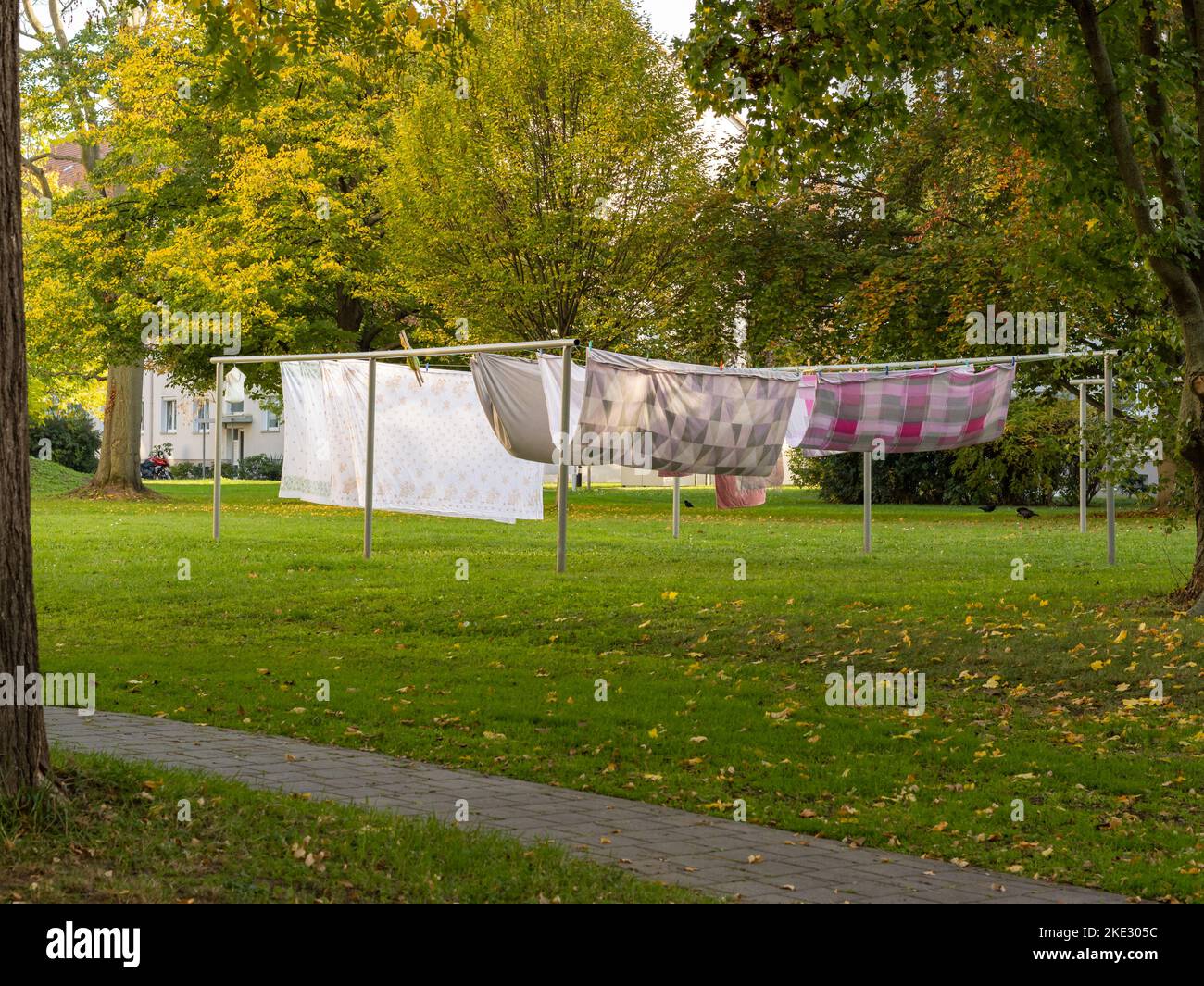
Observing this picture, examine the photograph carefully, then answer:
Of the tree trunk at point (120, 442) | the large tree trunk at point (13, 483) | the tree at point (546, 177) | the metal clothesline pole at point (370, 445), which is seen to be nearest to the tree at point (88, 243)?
the tree trunk at point (120, 442)

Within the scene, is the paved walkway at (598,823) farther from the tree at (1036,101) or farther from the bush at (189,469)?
the bush at (189,469)

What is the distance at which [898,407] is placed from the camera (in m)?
19.0

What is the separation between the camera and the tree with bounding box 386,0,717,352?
33281 millimetres

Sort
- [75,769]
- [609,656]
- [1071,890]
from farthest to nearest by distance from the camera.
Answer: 1. [609,656]
2. [75,769]
3. [1071,890]

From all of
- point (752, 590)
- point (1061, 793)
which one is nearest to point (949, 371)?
point (752, 590)

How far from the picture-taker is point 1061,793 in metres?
7.67

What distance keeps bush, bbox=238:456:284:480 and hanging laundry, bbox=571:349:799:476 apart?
5379 cm

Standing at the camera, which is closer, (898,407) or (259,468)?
(898,407)

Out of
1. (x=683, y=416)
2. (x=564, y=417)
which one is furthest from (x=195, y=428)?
(x=564, y=417)

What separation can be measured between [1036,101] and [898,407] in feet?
18.4

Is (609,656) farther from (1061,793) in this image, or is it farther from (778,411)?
(778,411)

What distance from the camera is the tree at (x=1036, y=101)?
42.4 ft

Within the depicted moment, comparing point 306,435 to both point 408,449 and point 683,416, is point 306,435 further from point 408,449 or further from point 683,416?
point 683,416
